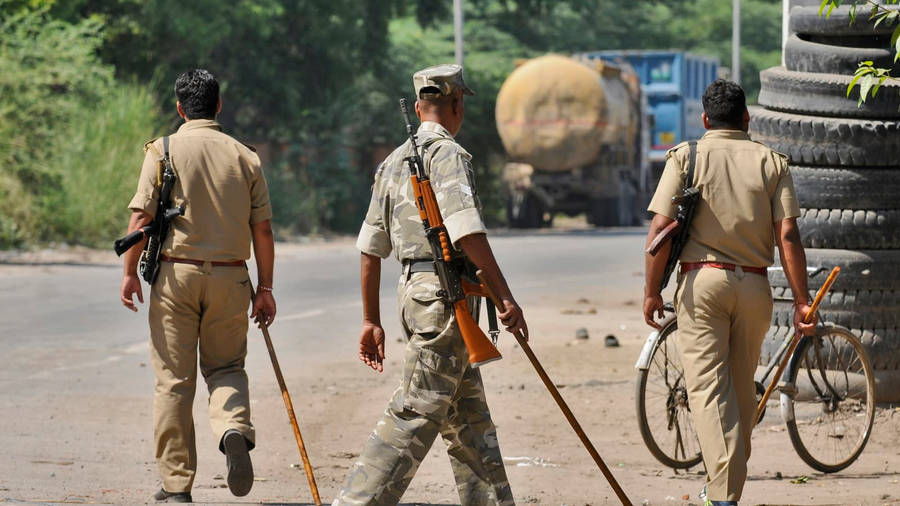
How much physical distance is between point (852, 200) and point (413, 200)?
389cm

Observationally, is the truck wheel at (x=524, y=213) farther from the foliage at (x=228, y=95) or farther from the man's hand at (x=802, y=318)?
the man's hand at (x=802, y=318)

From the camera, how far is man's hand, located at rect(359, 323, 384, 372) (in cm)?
540

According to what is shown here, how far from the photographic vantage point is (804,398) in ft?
24.5

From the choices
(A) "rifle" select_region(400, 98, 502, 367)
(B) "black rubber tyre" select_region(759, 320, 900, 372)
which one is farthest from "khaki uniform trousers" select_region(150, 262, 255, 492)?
(B) "black rubber tyre" select_region(759, 320, 900, 372)

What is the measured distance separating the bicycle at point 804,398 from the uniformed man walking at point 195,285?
201cm

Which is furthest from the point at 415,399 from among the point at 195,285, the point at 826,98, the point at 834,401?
the point at 826,98

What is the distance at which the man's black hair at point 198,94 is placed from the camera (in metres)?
6.13

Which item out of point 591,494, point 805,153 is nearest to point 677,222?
point 591,494

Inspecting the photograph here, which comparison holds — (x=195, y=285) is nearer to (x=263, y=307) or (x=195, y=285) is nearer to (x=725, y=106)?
(x=263, y=307)

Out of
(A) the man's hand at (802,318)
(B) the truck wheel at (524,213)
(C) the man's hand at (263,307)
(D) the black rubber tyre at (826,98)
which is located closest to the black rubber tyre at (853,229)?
(D) the black rubber tyre at (826,98)

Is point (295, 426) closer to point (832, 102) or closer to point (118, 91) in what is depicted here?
point (832, 102)

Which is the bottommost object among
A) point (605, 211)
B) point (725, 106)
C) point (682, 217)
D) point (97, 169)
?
point (605, 211)

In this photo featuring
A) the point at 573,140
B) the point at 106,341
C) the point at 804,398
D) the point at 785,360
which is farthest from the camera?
the point at 573,140

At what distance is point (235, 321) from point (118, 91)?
17825 millimetres
